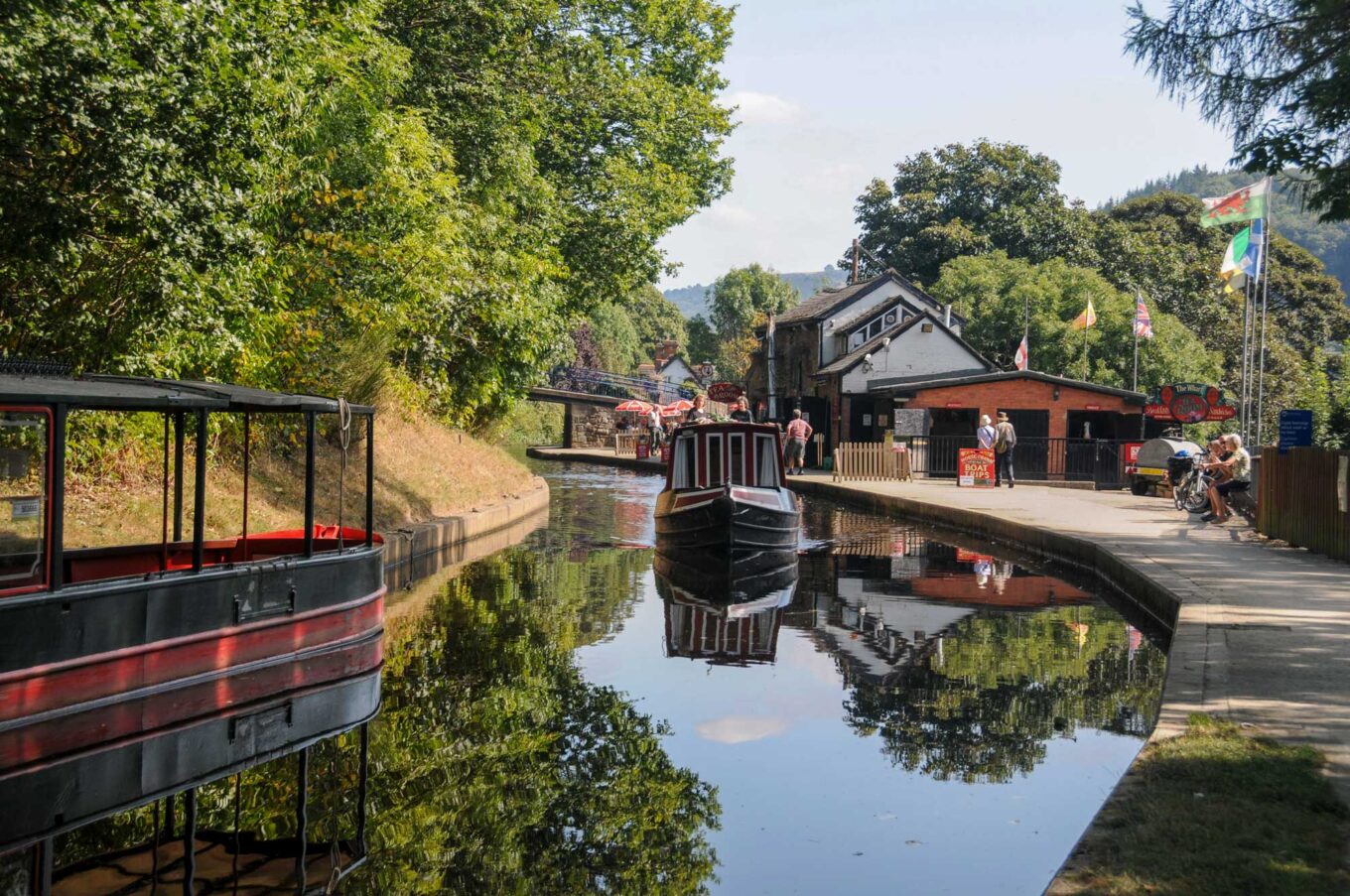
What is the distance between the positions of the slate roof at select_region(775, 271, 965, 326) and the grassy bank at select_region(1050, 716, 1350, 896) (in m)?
45.6

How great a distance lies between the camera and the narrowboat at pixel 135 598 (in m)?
7.73

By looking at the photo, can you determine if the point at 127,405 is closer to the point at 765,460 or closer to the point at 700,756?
the point at 700,756

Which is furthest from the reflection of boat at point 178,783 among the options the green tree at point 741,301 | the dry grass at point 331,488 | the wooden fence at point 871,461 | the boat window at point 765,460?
the green tree at point 741,301

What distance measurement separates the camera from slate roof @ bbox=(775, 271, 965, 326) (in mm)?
52406

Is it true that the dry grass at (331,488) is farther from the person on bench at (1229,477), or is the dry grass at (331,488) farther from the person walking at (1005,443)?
the person on bench at (1229,477)

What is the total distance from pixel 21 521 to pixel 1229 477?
785 inches

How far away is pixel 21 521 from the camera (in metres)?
7.96

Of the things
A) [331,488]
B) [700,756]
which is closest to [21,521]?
[700,756]

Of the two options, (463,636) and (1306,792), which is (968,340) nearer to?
(463,636)

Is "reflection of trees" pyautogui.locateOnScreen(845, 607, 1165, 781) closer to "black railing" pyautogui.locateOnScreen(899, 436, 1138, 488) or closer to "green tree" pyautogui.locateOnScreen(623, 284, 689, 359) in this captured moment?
"black railing" pyautogui.locateOnScreen(899, 436, 1138, 488)

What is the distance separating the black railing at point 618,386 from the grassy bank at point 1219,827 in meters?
64.1

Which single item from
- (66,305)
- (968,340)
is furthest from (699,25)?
(66,305)

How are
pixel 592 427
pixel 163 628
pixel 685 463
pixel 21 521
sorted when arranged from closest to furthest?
pixel 21 521, pixel 163 628, pixel 685 463, pixel 592 427

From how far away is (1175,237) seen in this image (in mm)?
72188
